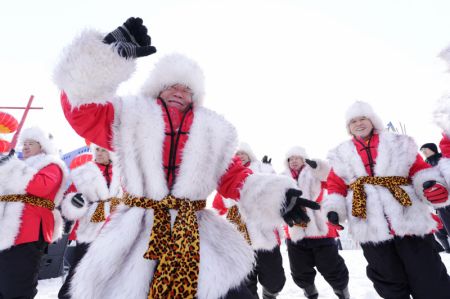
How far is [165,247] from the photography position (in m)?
1.43

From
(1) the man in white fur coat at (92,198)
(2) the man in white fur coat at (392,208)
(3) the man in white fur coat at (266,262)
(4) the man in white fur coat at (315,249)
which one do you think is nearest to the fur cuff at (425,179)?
(2) the man in white fur coat at (392,208)

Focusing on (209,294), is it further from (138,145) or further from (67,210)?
(67,210)

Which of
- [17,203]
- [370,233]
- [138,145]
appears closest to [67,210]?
[17,203]

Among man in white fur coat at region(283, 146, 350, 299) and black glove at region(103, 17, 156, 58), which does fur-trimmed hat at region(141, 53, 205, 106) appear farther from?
man in white fur coat at region(283, 146, 350, 299)

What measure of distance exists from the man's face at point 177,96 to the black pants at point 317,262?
2.95 metres

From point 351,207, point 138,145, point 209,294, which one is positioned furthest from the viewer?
point 351,207

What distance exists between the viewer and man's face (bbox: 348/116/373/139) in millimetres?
3119

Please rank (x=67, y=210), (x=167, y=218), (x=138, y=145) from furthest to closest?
(x=67, y=210), (x=138, y=145), (x=167, y=218)

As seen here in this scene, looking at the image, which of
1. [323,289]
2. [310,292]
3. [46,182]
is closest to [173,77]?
[46,182]

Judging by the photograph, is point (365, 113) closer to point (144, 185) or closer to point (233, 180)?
point (233, 180)

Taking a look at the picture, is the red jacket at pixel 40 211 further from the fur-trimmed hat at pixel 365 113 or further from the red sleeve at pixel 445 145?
the red sleeve at pixel 445 145

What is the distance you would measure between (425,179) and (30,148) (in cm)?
422

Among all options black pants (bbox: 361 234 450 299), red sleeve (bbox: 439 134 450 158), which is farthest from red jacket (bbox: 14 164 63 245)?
red sleeve (bbox: 439 134 450 158)

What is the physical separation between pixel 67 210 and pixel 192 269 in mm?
3104
